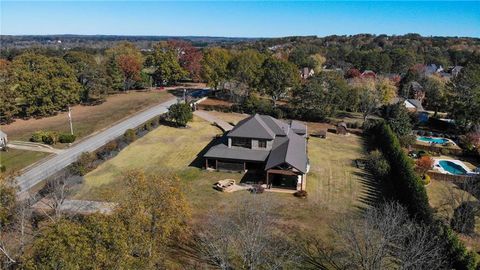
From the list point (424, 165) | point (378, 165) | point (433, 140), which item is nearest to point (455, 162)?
point (424, 165)

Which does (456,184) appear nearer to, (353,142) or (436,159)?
(436,159)

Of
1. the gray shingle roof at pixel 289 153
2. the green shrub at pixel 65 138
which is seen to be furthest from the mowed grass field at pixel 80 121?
the gray shingle roof at pixel 289 153

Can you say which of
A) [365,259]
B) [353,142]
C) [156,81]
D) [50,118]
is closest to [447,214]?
[365,259]

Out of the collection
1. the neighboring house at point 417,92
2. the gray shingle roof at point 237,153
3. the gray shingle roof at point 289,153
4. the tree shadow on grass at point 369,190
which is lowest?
the tree shadow on grass at point 369,190

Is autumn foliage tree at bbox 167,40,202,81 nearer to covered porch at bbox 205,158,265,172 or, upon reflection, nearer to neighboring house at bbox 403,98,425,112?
neighboring house at bbox 403,98,425,112

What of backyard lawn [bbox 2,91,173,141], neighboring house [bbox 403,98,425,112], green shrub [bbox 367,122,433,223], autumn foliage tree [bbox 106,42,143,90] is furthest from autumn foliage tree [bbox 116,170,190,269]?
autumn foliage tree [bbox 106,42,143,90]

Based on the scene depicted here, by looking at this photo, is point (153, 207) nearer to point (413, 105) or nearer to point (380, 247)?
point (380, 247)

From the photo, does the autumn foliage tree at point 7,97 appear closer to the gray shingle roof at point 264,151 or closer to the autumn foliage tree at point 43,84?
the autumn foliage tree at point 43,84
